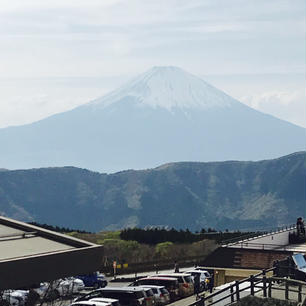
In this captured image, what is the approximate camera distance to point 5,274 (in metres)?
17.8

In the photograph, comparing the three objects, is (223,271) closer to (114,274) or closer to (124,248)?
(114,274)

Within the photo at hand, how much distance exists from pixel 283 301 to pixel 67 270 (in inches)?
211

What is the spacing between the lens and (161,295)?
107 feet

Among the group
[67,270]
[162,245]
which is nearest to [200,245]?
[162,245]

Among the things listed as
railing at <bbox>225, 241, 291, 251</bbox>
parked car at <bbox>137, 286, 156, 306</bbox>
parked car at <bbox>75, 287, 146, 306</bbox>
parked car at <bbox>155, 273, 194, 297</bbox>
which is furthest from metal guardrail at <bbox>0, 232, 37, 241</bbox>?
railing at <bbox>225, 241, 291, 251</bbox>

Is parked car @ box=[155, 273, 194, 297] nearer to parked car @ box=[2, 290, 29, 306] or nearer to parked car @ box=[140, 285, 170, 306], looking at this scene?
parked car @ box=[140, 285, 170, 306]

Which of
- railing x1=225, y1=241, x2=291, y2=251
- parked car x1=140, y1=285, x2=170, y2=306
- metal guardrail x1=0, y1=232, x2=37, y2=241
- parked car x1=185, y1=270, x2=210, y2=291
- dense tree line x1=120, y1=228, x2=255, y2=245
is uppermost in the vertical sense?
dense tree line x1=120, y1=228, x2=255, y2=245

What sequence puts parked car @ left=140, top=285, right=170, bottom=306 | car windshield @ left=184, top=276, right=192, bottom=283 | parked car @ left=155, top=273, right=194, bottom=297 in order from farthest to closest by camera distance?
car windshield @ left=184, top=276, right=192, bottom=283 < parked car @ left=155, top=273, right=194, bottom=297 < parked car @ left=140, top=285, right=170, bottom=306

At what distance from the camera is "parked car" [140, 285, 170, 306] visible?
105ft

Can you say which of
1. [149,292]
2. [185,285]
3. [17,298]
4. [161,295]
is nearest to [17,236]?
[149,292]

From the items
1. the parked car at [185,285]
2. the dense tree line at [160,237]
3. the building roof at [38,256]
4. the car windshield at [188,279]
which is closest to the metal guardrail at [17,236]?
the building roof at [38,256]

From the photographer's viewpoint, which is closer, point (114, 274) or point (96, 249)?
point (96, 249)

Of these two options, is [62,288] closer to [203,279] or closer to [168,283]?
[203,279]

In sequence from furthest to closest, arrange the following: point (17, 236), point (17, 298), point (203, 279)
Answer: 1. point (203, 279)
2. point (17, 298)
3. point (17, 236)
